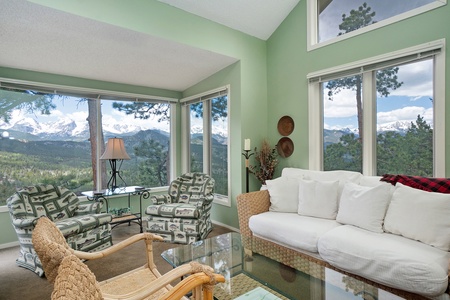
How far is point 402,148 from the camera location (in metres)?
2.78

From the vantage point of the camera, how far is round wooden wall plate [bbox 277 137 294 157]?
3705 millimetres

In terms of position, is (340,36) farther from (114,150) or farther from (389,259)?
(114,150)

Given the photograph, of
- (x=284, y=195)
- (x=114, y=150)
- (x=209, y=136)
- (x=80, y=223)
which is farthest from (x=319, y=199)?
(x=114, y=150)

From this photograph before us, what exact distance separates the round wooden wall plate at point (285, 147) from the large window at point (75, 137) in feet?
7.41

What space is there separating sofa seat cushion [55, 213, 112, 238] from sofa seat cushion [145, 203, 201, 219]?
584 millimetres

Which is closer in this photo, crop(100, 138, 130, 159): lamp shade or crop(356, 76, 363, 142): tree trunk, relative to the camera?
crop(356, 76, 363, 142): tree trunk

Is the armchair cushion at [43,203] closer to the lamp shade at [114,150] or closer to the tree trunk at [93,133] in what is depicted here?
the lamp shade at [114,150]

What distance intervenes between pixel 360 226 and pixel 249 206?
1.14 metres

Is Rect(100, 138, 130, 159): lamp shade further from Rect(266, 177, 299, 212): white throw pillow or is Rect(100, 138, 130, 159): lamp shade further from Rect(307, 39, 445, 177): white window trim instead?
Rect(307, 39, 445, 177): white window trim

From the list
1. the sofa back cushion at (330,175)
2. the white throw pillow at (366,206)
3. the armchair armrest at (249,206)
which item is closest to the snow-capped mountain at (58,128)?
the armchair armrest at (249,206)

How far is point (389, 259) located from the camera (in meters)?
1.75

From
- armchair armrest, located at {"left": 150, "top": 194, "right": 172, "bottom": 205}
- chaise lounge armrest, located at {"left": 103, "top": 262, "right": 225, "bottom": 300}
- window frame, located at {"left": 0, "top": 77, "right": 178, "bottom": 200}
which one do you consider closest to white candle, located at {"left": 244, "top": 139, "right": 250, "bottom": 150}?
armchair armrest, located at {"left": 150, "top": 194, "right": 172, "bottom": 205}

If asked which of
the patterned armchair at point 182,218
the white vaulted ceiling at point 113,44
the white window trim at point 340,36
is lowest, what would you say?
the patterned armchair at point 182,218

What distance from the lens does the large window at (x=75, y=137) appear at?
3.49 metres
